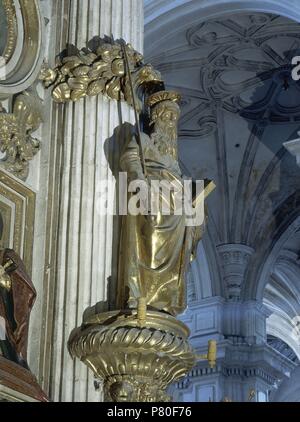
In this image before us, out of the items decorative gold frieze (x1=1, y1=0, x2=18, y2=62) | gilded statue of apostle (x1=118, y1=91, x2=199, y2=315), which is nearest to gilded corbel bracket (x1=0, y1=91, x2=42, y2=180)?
→ decorative gold frieze (x1=1, y1=0, x2=18, y2=62)

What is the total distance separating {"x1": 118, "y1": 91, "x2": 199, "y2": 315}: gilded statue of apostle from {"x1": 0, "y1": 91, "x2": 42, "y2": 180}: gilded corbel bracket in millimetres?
530

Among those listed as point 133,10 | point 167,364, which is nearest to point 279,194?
point 133,10

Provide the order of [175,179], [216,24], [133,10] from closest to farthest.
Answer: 1. [175,179]
2. [133,10]
3. [216,24]

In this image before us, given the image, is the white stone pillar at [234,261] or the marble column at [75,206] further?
the white stone pillar at [234,261]

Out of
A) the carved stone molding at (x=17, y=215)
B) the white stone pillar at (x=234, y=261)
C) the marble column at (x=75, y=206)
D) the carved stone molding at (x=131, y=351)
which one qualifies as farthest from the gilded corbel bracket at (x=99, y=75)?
the white stone pillar at (x=234, y=261)

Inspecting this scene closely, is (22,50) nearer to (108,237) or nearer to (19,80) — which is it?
(19,80)

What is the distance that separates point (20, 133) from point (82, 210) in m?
0.54

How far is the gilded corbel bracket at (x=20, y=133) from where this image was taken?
5.68 meters

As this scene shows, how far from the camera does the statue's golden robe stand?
17.9 ft

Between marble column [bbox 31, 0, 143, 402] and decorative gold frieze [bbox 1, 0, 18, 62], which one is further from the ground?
decorative gold frieze [bbox 1, 0, 18, 62]

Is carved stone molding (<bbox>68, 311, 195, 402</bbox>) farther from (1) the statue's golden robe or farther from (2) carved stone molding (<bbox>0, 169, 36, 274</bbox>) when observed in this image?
(2) carved stone molding (<bbox>0, 169, 36, 274</bbox>)

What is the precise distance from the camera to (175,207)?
5633 millimetres

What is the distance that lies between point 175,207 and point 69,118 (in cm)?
83

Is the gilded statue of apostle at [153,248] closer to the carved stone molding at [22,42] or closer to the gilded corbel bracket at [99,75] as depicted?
the gilded corbel bracket at [99,75]
